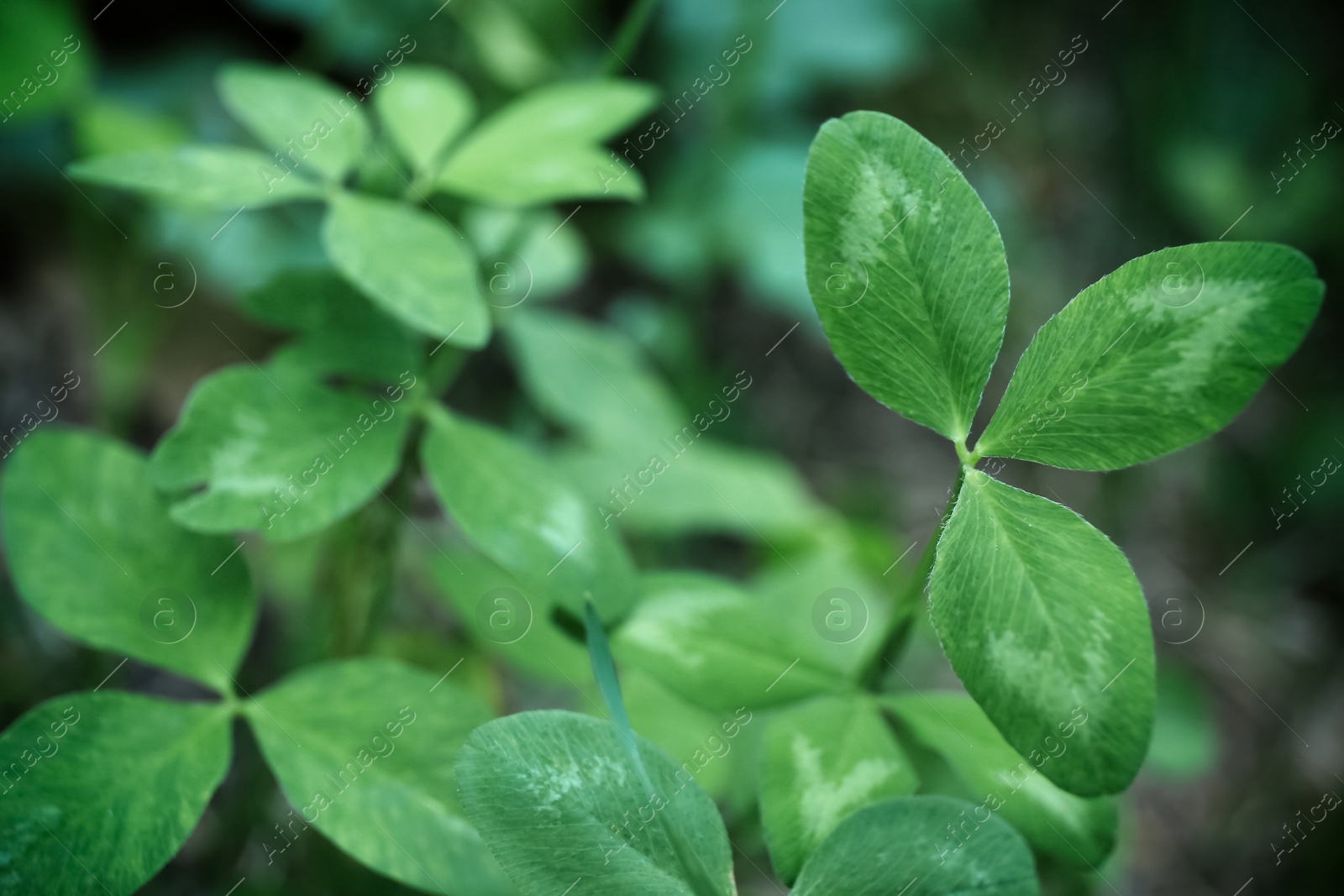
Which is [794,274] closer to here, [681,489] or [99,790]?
[681,489]

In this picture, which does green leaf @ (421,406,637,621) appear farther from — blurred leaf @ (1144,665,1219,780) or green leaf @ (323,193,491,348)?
blurred leaf @ (1144,665,1219,780)

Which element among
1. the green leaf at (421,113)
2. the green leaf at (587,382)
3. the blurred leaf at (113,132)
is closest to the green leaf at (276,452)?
the green leaf at (421,113)

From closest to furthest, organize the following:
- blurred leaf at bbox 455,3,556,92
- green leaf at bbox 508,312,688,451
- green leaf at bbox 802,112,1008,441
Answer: green leaf at bbox 802,112,1008,441 < green leaf at bbox 508,312,688,451 < blurred leaf at bbox 455,3,556,92

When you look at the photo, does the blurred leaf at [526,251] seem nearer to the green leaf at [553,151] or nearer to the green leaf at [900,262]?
the green leaf at [553,151]

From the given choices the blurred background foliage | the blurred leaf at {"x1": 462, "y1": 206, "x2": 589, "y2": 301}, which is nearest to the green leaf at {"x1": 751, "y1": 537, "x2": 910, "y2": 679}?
the blurred background foliage

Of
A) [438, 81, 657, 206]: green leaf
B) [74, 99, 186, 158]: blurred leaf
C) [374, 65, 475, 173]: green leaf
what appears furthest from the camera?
[74, 99, 186, 158]: blurred leaf

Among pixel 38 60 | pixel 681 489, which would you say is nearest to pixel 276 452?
pixel 681 489

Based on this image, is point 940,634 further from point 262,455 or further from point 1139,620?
point 262,455
